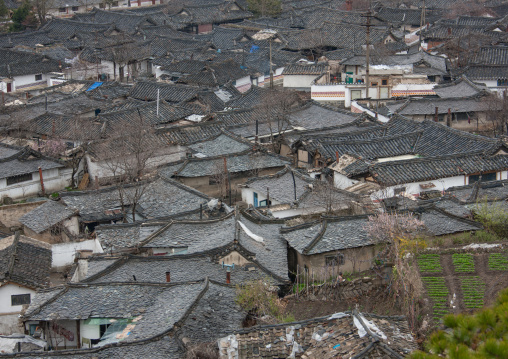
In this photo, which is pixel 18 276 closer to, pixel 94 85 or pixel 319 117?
pixel 319 117

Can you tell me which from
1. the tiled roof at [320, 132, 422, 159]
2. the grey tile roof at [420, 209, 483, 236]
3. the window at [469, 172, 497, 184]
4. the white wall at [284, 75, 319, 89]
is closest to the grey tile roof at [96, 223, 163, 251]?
the grey tile roof at [420, 209, 483, 236]

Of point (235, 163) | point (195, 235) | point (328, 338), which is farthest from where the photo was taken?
point (235, 163)

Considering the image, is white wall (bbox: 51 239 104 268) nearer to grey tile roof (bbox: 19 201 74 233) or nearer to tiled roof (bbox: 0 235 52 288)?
tiled roof (bbox: 0 235 52 288)

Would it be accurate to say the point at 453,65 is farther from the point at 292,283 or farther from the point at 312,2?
the point at 292,283

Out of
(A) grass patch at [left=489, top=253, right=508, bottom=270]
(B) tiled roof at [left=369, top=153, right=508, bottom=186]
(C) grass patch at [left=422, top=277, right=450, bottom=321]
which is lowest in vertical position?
(B) tiled roof at [left=369, top=153, right=508, bottom=186]

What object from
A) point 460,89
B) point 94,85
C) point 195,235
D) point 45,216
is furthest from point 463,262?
point 94,85

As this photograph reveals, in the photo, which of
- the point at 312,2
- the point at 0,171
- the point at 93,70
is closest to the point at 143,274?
the point at 0,171
